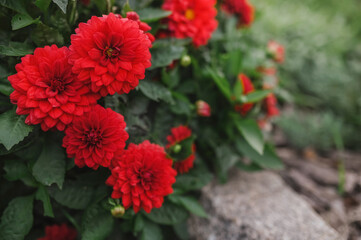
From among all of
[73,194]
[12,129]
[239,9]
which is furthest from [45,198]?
[239,9]

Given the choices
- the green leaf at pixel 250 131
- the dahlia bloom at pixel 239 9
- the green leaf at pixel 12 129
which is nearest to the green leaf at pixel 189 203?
the green leaf at pixel 250 131

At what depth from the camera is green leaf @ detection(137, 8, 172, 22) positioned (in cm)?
113

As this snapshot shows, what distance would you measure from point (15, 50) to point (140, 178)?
0.57 m

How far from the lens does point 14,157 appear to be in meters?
1.08

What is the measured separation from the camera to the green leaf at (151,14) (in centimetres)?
113

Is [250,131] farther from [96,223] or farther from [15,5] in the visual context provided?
[15,5]

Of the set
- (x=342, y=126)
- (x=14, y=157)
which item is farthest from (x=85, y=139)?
(x=342, y=126)

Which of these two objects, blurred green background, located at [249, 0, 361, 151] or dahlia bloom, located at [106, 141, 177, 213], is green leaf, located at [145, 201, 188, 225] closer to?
dahlia bloom, located at [106, 141, 177, 213]

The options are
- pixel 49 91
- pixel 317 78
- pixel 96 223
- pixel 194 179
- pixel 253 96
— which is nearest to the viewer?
pixel 49 91

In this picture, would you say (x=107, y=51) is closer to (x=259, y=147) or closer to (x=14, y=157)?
A: (x=14, y=157)

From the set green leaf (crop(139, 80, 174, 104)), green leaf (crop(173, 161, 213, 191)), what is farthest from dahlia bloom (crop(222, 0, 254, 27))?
green leaf (crop(173, 161, 213, 191))

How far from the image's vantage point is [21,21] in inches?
36.6

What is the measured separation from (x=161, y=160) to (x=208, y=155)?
0.55 meters

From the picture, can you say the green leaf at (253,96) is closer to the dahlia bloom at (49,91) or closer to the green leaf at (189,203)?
the green leaf at (189,203)
